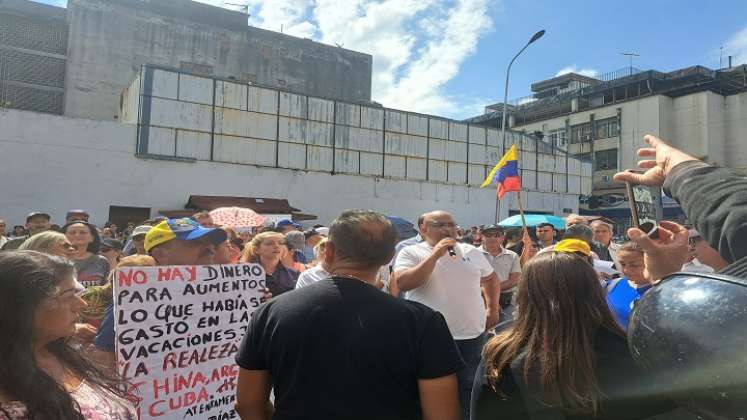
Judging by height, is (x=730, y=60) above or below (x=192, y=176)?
above

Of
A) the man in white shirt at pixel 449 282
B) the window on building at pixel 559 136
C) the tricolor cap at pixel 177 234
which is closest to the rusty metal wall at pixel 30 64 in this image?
the tricolor cap at pixel 177 234

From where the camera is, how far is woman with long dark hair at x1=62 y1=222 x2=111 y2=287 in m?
4.86

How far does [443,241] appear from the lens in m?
4.27

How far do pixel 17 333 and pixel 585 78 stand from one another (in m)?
53.0

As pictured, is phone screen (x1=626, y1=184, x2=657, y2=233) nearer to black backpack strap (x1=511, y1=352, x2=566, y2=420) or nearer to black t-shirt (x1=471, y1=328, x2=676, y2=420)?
black t-shirt (x1=471, y1=328, x2=676, y2=420)

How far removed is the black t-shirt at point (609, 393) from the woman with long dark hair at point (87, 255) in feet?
13.4

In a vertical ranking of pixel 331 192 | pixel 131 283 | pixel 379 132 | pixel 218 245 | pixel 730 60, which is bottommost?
pixel 131 283

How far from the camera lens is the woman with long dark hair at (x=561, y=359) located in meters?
1.74

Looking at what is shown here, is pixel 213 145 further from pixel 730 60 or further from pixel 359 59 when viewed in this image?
pixel 730 60

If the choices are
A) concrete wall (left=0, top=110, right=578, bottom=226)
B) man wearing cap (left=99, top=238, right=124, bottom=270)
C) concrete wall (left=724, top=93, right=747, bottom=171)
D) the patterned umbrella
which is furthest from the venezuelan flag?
concrete wall (left=724, top=93, right=747, bottom=171)

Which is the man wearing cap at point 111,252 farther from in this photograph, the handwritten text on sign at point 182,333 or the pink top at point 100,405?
the pink top at point 100,405

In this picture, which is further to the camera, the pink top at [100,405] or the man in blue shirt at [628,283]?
the man in blue shirt at [628,283]

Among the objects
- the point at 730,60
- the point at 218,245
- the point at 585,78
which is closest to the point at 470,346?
the point at 218,245

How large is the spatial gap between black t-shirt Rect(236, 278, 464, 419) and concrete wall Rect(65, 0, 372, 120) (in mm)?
25582
